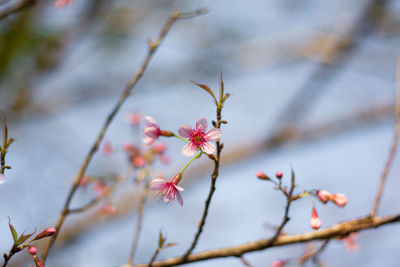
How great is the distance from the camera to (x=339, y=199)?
1.21 meters

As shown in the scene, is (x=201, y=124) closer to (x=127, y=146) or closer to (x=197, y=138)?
(x=197, y=138)

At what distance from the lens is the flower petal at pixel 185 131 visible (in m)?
1.15

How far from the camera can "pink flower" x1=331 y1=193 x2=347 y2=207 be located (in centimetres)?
119

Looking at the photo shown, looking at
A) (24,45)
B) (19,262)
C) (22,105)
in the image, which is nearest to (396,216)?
(19,262)

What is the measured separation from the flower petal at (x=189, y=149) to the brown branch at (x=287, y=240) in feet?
1.26

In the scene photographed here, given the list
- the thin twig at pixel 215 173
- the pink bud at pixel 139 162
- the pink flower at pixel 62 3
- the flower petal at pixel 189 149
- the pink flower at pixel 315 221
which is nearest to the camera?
the thin twig at pixel 215 173

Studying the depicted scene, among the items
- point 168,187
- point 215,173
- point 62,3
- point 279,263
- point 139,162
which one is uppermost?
point 62,3

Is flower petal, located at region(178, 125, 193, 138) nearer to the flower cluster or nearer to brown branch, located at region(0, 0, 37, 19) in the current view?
the flower cluster

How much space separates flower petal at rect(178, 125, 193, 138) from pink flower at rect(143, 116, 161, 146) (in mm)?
110

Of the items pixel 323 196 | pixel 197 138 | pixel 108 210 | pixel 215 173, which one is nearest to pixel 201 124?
pixel 197 138

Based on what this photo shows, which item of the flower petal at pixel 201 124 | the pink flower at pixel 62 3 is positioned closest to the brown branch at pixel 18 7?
the pink flower at pixel 62 3

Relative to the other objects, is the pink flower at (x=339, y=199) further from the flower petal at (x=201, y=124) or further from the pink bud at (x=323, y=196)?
the flower petal at (x=201, y=124)

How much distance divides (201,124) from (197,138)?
0.05 meters

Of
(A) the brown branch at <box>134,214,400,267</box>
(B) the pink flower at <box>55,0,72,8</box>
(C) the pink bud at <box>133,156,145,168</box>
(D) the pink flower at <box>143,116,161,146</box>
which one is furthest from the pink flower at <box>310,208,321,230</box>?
(B) the pink flower at <box>55,0,72,8</box>
